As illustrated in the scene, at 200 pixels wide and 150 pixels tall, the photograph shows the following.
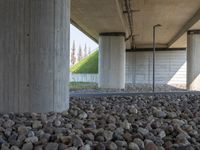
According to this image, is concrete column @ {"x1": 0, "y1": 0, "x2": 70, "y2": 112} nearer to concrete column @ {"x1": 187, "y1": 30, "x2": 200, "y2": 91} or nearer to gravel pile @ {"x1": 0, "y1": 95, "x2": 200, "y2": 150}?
gravel pile @ {"x1": 0, "y1": 95, "x2": 200, "y2": 150}

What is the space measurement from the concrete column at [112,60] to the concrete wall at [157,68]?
2111cm

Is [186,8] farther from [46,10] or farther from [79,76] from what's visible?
[79,76]

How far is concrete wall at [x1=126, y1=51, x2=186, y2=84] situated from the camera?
46969mm

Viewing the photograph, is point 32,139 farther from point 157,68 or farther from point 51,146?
point 157,68

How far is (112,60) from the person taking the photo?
2623 centimetres

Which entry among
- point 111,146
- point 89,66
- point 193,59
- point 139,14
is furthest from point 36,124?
point 89,66

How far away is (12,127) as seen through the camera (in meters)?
5.94

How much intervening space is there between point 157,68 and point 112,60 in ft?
75.1

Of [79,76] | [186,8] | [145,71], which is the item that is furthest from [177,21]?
[79,76]

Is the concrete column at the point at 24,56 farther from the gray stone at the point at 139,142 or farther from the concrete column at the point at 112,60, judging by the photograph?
the concrete column at the point at 112,60

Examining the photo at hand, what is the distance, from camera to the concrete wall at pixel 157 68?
46969 millimetres

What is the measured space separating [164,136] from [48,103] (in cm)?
314

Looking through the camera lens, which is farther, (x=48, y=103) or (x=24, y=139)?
(x=48, y=103)

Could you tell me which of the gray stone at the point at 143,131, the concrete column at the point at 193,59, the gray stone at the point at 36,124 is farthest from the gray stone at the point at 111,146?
the concrete column at the point at 193,59
